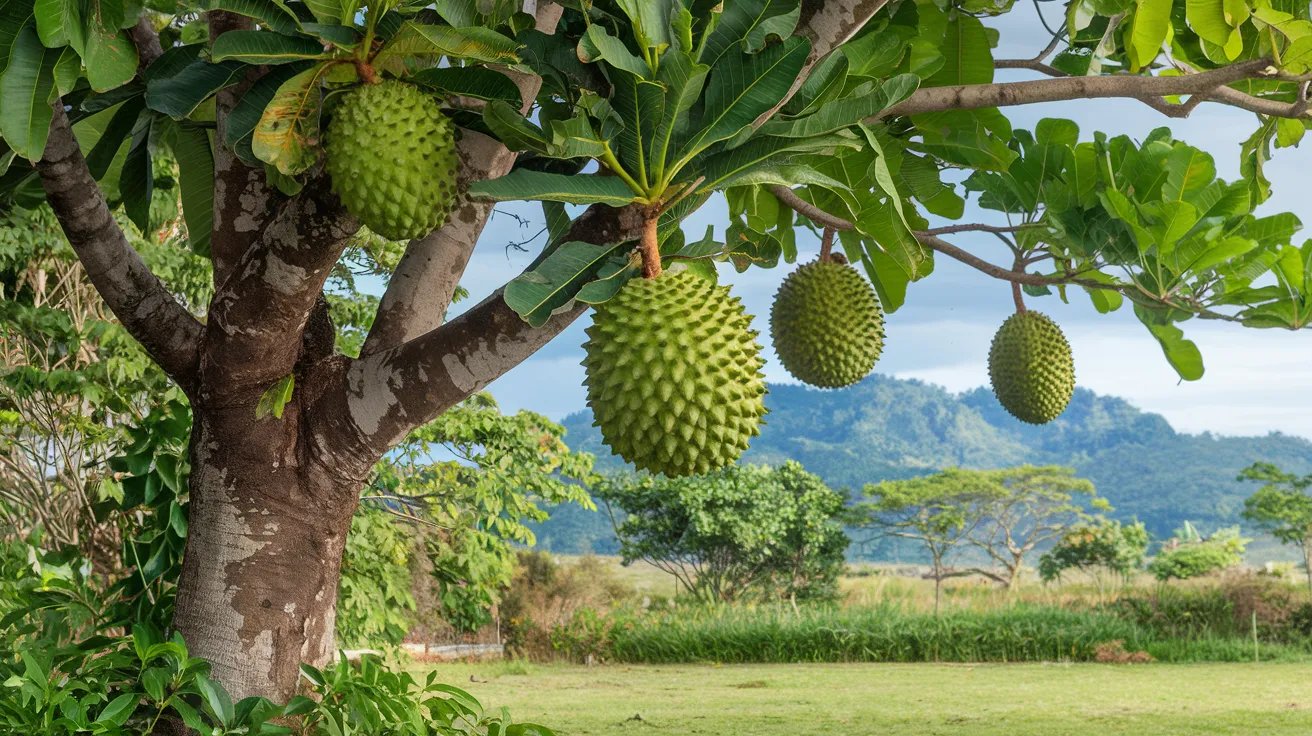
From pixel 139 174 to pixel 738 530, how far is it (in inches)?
407

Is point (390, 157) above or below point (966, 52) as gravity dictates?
below

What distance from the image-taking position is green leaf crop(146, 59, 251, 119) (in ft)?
3.67

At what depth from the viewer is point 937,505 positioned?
17.7 meters

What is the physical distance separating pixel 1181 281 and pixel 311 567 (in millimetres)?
1670

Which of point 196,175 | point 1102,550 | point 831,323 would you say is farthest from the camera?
point 1102,550

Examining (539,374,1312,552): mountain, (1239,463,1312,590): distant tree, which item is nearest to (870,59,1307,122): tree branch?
(1239,463,1312,590): distant tree

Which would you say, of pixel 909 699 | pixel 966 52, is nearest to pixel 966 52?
pixel 966 52

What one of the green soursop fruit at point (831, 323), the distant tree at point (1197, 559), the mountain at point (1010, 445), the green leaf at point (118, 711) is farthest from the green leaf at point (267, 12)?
the mountain at point (1010, 445)

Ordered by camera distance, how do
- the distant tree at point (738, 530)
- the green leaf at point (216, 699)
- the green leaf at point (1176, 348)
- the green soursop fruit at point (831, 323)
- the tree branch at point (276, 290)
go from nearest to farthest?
the tree branch at point (276, 290) → the green leaf at point (216, 699) → the green soursop fruit at point (831, 323) → the green leaf at point (1176, 348) → the distant tree at point (738, 530)

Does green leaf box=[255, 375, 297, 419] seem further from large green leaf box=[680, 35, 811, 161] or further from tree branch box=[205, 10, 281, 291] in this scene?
large green leaf box=[680, 35, 811, 161]

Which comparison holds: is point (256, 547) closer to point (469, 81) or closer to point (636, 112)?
point (469, 81)

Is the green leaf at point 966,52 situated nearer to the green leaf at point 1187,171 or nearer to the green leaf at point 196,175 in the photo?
the green leaf at point 1187,171

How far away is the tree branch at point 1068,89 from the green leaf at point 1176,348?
88 centimetres

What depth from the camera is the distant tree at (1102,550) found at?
14680mm
